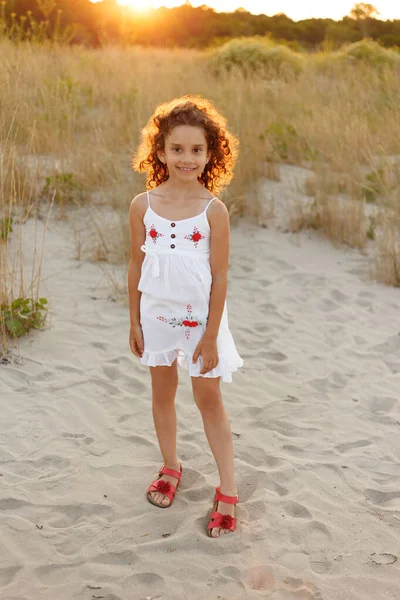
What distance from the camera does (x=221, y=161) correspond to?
251 centimetres

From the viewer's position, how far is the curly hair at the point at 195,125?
7.70ft

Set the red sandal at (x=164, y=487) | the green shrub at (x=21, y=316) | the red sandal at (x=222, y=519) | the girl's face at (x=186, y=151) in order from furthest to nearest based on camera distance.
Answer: the green shrub at (x=21, y=316)
the red sandal at (x=164, y=487)
the red sandal at (x=222, y=519)
the girl's face at (x=186, y=151)

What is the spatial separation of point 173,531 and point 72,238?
367cm

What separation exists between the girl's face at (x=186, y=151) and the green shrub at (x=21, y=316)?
201 cm

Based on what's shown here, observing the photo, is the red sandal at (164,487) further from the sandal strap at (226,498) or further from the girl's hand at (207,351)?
the girl's hand at (207,351)

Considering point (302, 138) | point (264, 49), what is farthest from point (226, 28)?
point (302, 138)

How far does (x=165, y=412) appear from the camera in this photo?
8.91ft

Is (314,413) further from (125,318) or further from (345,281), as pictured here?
(345,281)

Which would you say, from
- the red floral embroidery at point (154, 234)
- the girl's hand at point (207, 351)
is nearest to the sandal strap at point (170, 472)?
the girl's hand at point (207, 351)

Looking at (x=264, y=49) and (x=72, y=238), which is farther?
(x=264, y=49)

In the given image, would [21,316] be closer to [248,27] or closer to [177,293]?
[177,293]

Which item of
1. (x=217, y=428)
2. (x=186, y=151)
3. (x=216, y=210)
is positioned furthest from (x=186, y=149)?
(x=217, y=428)

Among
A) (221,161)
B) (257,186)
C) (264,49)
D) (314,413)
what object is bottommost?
(314,413)

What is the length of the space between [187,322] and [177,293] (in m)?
0.12
